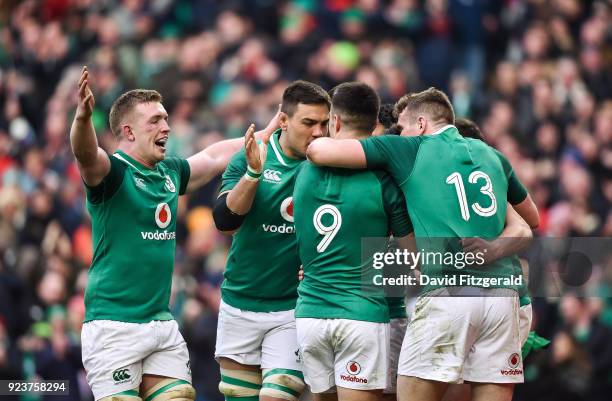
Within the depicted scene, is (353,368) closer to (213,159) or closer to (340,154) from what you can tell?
(340,154)

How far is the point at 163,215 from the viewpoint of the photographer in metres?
8.84

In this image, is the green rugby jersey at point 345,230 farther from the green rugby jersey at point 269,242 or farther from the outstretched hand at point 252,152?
the green rugby jersey at point 269,242

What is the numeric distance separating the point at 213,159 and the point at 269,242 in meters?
0.87

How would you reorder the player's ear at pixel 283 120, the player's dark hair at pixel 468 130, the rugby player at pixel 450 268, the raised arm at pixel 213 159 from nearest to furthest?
the rugby player at pixel 450 268
the player's ear at pixel 283 120
the raised arm at pixel 213 159
the player's dark hair at pixel 468 130

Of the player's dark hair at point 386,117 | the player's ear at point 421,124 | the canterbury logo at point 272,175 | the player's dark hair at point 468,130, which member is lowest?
the canterbury logo at point 272,175

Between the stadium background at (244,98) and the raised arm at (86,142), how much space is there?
5.11m

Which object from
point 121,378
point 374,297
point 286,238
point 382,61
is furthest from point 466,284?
point 382,61

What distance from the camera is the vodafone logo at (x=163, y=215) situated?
8805 millimetres

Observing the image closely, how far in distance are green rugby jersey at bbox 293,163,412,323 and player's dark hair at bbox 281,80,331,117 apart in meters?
0.77

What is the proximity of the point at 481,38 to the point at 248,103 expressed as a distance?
3.41 meters

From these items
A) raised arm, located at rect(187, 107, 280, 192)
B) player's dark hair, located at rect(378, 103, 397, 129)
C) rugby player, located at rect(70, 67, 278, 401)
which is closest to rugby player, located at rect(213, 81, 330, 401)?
raised arm, located at rect(187, 107, 280, 192)

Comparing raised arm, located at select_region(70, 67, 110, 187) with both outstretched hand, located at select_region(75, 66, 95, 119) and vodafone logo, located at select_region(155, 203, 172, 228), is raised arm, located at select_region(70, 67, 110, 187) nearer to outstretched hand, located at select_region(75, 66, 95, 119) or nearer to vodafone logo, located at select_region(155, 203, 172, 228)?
outstretched hand, located at select_region(75, 66, 95, 119)

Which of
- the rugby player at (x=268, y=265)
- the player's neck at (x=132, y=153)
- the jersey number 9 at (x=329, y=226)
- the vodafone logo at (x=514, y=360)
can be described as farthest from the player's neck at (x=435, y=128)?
the player's neck at (x=132, y=153)

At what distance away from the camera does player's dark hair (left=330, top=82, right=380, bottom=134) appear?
8406 millimetres
